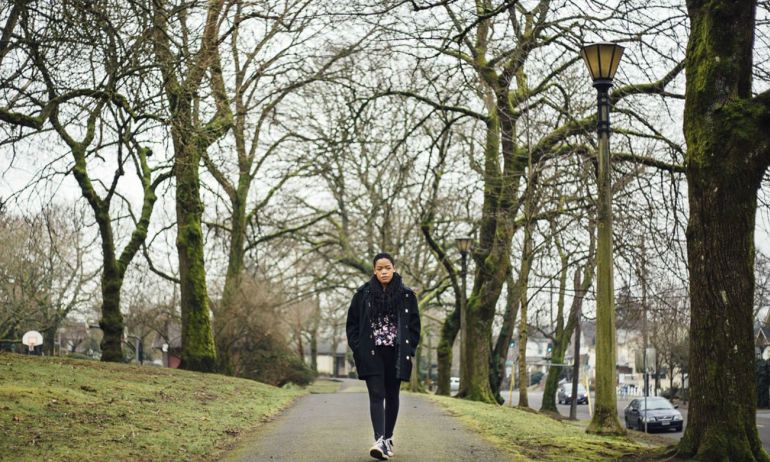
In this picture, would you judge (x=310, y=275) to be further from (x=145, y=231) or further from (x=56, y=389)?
(x=56, y=389)

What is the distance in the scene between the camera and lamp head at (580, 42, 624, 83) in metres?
12.9

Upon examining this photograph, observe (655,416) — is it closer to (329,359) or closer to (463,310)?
(463,310)

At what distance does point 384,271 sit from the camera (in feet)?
30.0

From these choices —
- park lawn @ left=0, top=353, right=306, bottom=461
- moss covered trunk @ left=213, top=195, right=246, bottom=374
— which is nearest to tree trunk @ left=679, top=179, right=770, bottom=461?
park lawn @ left=0, top=353, right=306, bottom=461

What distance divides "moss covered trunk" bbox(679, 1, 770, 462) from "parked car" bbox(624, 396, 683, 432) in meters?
30.9

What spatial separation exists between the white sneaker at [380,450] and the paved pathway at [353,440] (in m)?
0.25

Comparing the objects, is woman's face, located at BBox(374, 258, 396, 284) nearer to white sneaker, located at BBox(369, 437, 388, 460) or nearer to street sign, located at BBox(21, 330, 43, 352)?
white sneaker, located at BBox(369, 437, 388, 460)

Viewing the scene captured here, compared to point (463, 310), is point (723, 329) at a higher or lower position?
lower

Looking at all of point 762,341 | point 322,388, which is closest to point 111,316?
point 322,388

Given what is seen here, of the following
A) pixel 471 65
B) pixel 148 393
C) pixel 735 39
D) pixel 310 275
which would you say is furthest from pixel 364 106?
pixel 310 275

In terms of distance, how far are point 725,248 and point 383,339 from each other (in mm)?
3377

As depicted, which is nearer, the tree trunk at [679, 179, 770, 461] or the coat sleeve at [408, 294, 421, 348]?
the tree trunk at [679, 179, 770, 461]

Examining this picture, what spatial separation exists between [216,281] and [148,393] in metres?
31.7

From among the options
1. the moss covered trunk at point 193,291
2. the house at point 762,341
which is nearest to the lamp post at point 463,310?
the moss covered trunk at point 193,291
